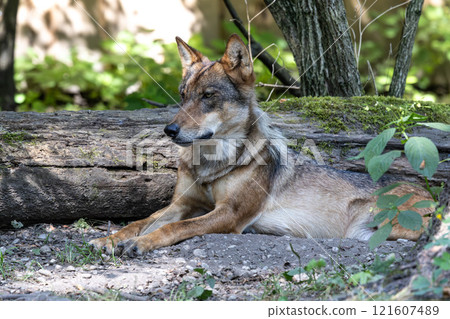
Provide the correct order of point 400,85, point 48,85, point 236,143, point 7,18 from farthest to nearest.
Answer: point 48,85, point 7,18, point 400,85, point 236,143

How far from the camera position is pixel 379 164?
3406 millimetres

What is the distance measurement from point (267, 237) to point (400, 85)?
365 centimetres

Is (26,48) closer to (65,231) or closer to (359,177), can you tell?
(65,231)

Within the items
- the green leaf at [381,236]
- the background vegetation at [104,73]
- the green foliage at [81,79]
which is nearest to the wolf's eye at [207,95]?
the green leaf at [381,236]

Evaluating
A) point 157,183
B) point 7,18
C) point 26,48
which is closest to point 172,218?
point 157,183

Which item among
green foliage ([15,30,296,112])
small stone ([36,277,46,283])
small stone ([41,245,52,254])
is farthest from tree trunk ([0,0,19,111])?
small stone ([36,277,46,283])

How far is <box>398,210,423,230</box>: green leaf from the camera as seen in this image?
3.34m

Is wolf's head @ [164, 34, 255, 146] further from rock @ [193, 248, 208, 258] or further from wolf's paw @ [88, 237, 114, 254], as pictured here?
wolf's paw @ [88, 237, 114, 254]

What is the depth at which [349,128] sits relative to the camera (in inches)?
227

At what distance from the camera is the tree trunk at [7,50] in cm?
894

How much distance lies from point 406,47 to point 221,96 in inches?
133

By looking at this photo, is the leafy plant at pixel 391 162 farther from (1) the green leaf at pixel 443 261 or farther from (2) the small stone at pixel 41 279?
(2) the small stone at pixel 41 279

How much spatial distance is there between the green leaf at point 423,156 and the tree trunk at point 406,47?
405 centimetres

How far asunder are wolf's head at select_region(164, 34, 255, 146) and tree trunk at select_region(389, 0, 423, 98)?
9.32 feet
